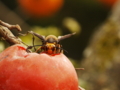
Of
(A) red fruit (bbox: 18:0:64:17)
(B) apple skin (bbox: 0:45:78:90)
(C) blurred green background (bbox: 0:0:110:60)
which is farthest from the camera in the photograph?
(C) blurred green background (bbox: 0:0:110:60)

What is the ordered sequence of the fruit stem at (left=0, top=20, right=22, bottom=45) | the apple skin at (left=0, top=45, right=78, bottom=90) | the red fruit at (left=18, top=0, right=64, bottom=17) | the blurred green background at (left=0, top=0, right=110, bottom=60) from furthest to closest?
1. the blurred green background at (left=0, top=0, right=110, bottom=60)
2. the red fruit at (left=18, top=0, right=64, bottom=17)
3. the fruit stem at (left=0, top=20, right=22, bottom=45)
4. the apple skin at (left=0, top=45, right=78, bottom=90)

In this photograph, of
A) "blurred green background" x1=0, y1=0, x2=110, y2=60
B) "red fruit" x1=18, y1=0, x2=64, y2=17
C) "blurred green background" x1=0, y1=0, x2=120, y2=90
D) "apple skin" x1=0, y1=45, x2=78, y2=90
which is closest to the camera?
"apple skin" x1=0, y1=45, x2=78, y2=90

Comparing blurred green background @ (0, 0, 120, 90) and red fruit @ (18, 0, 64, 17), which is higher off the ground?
red fruit @ (18, 0, 64, 17)

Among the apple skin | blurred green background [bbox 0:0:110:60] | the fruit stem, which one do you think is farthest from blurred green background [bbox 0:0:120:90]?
the apple skin

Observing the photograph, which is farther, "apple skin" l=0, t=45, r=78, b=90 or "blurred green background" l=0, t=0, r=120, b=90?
"blurred green background" l=0, t=0, r=120, b=90

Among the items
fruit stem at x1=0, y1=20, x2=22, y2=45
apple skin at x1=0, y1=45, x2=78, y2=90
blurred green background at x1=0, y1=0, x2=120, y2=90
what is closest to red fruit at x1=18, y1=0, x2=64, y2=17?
blurred green background at x1=0, y1=0, x2=120, y2=90

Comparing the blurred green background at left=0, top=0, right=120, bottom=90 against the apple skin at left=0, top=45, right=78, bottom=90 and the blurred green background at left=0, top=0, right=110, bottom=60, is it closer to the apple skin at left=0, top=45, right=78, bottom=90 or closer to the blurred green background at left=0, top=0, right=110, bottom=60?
the blurred green background at left=0, top=0, right=110, bottom=60
